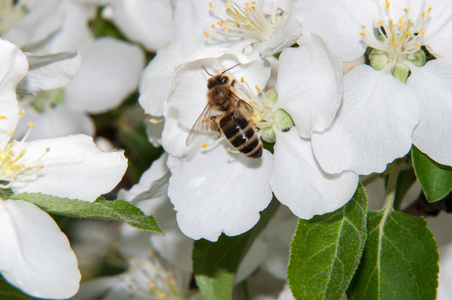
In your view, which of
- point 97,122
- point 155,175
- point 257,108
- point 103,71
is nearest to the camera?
point 257,108

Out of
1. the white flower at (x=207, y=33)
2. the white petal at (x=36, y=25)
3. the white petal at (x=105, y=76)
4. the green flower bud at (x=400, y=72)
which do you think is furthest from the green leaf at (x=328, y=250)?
the white petal at (x=36, y=25)

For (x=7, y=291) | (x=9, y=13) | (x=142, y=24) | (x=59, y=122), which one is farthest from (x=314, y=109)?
(x=9, y=13)

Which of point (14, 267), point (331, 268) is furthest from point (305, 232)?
point (14, 267)

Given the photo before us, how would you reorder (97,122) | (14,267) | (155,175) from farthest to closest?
(97,122) → (155,175) → (14,267)

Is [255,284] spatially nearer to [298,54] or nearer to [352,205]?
[352,205]

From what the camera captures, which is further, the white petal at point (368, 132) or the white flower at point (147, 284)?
the white flower at point (147, 284)

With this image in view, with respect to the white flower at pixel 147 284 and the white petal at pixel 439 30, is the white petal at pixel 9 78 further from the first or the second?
the white flower at pixel 147 284

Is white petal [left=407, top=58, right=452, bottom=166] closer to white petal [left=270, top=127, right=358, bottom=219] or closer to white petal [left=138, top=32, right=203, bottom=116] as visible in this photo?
white petal [left=270, top=127, right=358, bottom=219]

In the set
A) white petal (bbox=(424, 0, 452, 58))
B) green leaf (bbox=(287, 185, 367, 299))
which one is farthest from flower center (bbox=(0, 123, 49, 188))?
white petal (bbox=(424, 0, 452, 58))
